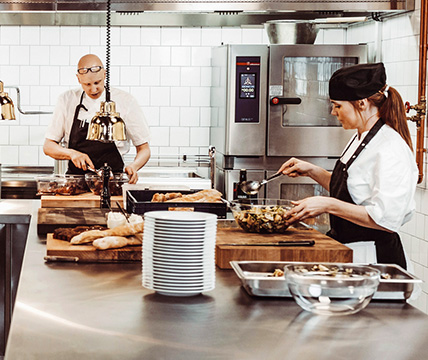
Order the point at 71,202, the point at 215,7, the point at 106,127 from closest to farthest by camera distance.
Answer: the point at 106,127
the point at 71,202
the point at 215,7

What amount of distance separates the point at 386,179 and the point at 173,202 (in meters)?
0.88

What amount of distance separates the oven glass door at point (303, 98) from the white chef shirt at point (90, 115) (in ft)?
3.56

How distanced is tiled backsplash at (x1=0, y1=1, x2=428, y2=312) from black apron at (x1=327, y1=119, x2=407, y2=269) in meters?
3.20

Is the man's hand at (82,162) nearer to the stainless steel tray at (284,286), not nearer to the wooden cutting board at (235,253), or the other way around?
the wooden cutting board at (235,253)

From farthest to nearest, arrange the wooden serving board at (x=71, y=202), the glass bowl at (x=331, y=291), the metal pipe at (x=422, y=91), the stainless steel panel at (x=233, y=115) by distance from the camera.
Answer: the stainless steel panel at (x=233, y=115) < the metal pipe at (x=422, y=91) < the wooden serving board at (x=71, y=202) < the glass bowl at (x=331, y=291)

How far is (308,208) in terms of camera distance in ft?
8.93

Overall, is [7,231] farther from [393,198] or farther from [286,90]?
[286,90]

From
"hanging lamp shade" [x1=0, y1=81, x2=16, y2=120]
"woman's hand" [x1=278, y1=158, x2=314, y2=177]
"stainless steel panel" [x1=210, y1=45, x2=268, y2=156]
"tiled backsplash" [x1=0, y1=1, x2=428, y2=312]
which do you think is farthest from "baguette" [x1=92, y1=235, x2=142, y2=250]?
"tiled backsplash" [x1=0, y1=1, x2=428, y2=312]

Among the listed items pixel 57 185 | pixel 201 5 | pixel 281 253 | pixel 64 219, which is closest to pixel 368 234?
pixel 281 253

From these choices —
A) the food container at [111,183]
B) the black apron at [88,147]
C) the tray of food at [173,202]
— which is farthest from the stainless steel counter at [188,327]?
the black apron at [88,147]

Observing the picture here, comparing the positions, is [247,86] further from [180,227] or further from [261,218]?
[180,227]

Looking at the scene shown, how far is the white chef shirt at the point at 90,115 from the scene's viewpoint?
15.4 feet

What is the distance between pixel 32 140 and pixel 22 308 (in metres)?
4.55

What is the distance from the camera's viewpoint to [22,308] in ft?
5.89
